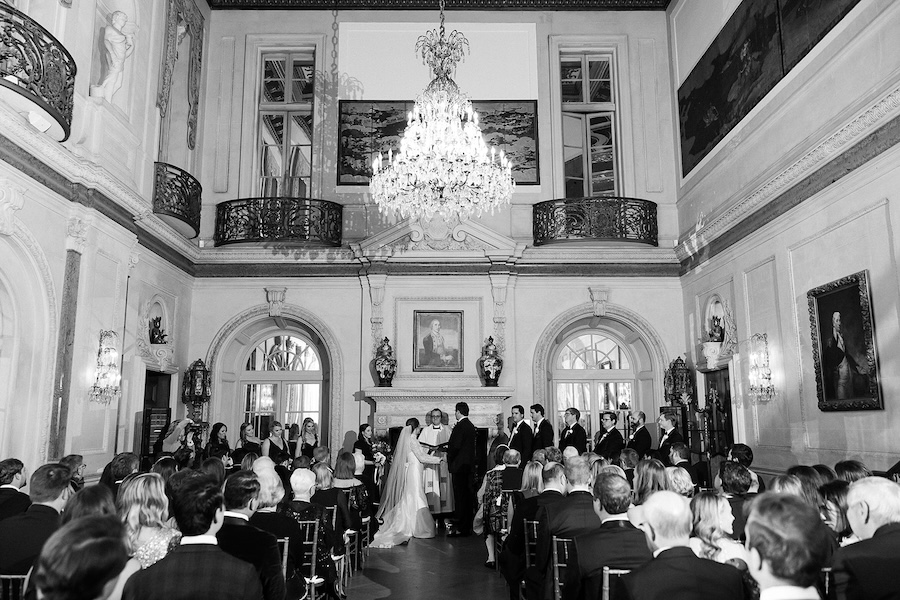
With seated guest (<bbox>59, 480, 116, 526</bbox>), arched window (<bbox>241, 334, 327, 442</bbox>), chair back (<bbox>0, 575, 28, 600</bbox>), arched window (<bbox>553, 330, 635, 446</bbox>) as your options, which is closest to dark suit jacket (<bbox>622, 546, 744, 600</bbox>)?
seated guest (<bbox>59, 480, 116, 526</bbox>)

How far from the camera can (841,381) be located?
7848 mm

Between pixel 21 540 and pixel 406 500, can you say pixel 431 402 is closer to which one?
pixel 406 500

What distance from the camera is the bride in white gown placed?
9.55 metres

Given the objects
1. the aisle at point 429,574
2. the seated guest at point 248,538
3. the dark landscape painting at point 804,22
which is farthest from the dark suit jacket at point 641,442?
the seated guest at point 248,538

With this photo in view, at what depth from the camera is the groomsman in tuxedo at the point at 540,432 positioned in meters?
10.3

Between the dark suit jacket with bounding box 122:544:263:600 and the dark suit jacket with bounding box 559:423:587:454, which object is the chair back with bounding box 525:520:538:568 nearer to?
the dark suit jacket with bounding box 122:544:263:600

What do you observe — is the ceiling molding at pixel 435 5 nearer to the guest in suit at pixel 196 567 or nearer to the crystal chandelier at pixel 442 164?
the crystal chandelier at pixel 442 164

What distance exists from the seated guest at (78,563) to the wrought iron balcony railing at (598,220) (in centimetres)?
1107

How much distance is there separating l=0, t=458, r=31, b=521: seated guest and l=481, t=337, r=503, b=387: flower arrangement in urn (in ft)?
26.3

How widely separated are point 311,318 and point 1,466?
7.99m

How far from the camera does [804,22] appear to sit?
877cm

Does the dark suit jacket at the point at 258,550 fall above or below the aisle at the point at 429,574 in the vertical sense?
above

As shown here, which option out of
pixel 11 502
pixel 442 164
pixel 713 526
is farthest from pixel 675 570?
pixel 442 164

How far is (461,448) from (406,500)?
1134 mm
